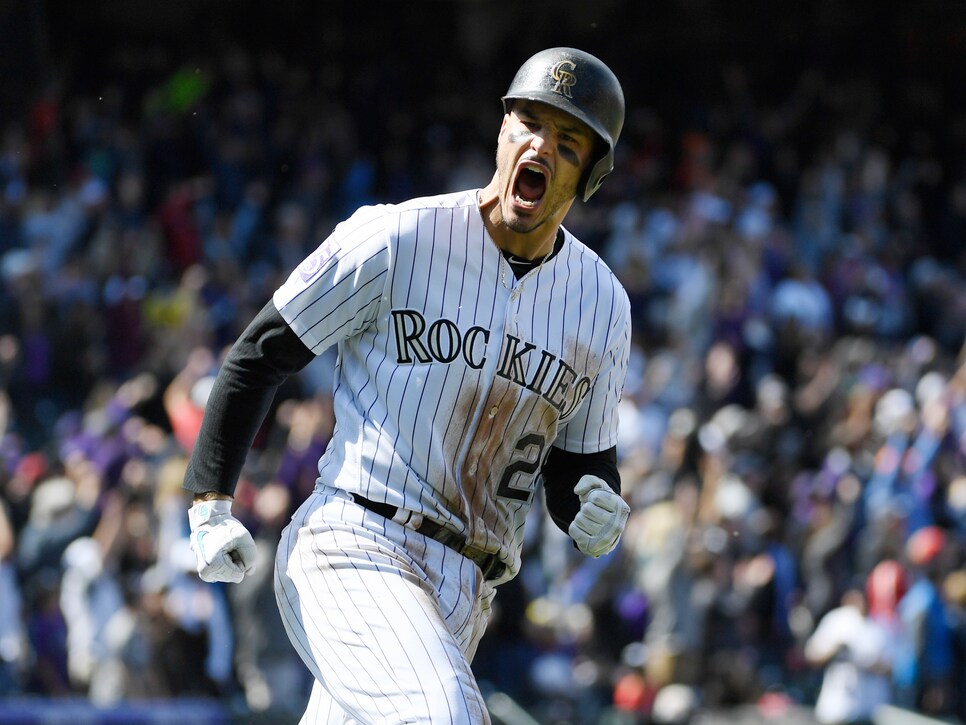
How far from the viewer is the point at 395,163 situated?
571 inches

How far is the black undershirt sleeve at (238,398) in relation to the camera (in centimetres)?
362

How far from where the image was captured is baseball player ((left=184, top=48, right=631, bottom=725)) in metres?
3.57

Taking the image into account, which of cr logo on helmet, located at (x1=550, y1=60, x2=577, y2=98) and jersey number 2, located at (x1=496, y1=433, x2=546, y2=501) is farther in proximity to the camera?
jersey number 2, located at (x1=496, y1=433, x2=546, y2=501)

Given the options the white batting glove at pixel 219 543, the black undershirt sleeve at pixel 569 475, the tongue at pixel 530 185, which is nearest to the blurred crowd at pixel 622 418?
the black undershirt sleeve at pixel 569 475

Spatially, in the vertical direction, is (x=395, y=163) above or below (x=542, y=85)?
below

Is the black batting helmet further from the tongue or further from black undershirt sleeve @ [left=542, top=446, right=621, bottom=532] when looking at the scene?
black undershirt sleeve @ [left=542, top=446, right=621, bottom=532]

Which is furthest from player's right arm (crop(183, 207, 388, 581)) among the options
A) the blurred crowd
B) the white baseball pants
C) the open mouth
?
the blurred crowd

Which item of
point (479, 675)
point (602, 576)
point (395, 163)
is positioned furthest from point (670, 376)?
point (395, 163)

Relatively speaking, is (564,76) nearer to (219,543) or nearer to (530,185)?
(530,185)

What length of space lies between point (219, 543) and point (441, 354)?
0.67 metres

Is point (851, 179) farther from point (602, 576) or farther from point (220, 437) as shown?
point (220, 437)

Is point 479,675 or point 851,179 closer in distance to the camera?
point 479,675

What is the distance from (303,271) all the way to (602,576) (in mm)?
6052

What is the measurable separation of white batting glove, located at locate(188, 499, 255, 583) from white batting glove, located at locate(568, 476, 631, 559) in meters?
0.79
